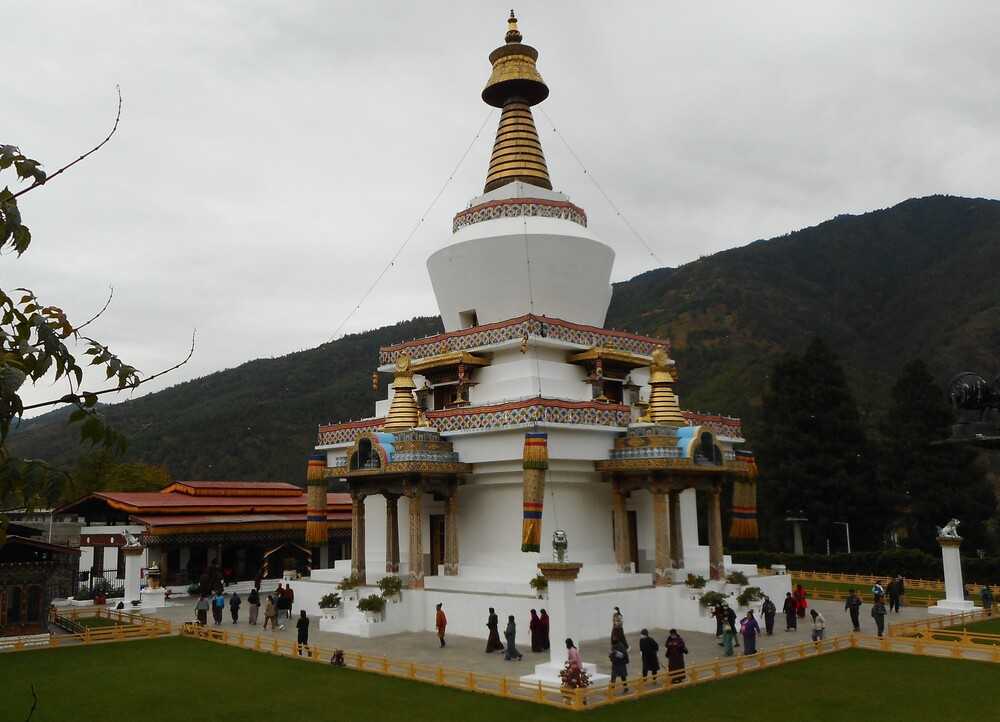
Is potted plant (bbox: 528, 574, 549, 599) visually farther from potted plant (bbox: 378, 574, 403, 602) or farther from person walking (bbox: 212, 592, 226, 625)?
person walking (bbox: 212, 592, 226, 625)

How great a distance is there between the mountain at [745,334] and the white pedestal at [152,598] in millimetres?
45512

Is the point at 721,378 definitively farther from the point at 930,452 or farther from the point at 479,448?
the point at 479,448

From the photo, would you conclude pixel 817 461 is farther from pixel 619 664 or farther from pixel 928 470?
pixel 619 664

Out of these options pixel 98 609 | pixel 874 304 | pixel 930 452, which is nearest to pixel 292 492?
pixel 98 609

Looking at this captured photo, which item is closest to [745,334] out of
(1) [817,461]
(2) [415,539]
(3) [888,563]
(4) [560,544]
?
(1) [817,461]

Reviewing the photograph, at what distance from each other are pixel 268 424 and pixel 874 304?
85956 mm

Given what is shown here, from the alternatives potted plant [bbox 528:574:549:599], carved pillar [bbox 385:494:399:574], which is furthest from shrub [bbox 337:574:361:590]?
potted plant [bbox 528:574:549:599]

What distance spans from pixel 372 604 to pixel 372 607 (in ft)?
0.24

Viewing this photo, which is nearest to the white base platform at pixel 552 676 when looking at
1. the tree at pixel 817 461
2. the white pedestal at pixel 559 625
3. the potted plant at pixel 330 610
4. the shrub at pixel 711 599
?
the white pedestal at pixel 559 625

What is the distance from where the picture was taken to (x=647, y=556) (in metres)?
23.6

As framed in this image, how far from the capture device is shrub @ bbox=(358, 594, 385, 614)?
20438mm

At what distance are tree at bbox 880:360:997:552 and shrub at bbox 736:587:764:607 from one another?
1816 cm

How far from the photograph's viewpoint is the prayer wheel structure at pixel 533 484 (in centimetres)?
1888

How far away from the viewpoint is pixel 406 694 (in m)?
14.2
